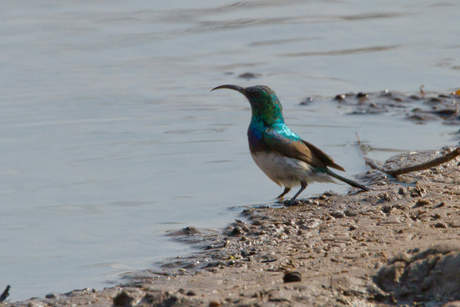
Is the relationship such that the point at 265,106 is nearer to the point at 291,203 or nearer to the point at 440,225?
the point at 291,203

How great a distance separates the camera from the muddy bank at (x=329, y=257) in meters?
3.04

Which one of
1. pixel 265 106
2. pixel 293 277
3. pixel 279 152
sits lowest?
pixel 293 277

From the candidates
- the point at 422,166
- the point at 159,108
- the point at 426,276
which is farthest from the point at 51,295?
Answer: the point at 159,108

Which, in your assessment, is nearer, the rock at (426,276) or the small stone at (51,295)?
the rock at (426,276)

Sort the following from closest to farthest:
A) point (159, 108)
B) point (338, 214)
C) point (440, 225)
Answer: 1. point (440, 225)
2. point (338, 214)
3. point (159, 108)

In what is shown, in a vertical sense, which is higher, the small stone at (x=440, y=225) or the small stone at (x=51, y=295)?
the small stone at (x=51, y=295)

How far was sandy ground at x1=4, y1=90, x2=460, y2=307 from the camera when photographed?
3035mm

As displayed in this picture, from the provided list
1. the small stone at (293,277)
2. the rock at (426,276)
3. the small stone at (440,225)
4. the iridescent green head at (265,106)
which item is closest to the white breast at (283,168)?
the iridescent green head at (265,106)

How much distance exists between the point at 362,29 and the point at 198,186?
8.54m

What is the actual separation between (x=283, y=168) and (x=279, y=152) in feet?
0.51

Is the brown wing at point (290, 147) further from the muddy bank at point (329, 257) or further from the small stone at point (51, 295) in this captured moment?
the small stone at point (51, 295)

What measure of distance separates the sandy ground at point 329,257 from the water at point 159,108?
1.38ft

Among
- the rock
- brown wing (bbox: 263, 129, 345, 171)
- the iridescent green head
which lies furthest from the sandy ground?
the iridescent green head

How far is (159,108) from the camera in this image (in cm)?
922
